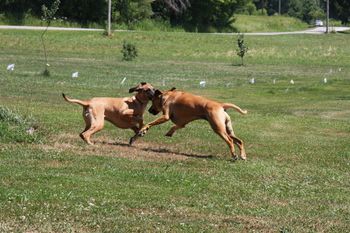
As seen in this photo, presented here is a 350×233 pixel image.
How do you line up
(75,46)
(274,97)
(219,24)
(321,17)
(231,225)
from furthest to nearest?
(321,17) → (219,24) → (75,46) → (274,97) → (231,225)

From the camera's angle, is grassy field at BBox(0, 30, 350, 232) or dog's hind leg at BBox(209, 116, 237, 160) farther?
dog's hind leg at BBox(209, 116, 237, 160)

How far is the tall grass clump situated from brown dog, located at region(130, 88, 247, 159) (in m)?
1.87

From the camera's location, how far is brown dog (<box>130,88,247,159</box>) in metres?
13.7

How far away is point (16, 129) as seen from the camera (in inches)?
548

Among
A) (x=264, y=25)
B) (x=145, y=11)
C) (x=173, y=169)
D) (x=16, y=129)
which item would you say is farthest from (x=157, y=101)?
(x=264, y=25)

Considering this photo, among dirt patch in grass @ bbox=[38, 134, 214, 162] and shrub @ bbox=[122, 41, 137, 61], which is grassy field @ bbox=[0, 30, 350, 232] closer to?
dirt patch in grass @ bbox=[38, 134, 214, 162]

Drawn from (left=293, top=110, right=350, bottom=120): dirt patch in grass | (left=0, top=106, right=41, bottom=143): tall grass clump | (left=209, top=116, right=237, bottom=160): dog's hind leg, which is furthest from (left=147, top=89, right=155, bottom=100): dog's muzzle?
(left=293, top=110, right=350, bottom=120): dirt patch in grass

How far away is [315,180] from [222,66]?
122 ft

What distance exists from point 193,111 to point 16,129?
318 centimetres

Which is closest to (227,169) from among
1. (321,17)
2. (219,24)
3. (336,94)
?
(336,94)

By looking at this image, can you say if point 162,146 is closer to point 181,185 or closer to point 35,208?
point 181,185

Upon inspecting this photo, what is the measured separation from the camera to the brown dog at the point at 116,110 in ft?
45.8

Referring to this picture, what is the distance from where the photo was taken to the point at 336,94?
33219mm

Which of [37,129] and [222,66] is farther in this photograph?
[222,66]
